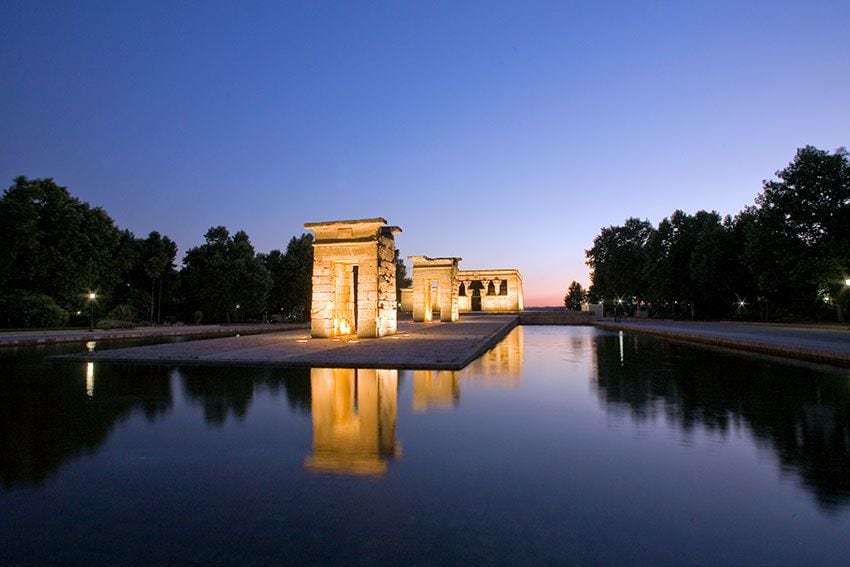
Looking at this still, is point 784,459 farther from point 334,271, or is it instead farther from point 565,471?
point 334,271

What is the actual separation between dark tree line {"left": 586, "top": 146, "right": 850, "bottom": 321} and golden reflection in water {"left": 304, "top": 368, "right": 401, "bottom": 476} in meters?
28.7

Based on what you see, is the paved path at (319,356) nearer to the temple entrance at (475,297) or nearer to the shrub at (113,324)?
the shrub at (113,324)

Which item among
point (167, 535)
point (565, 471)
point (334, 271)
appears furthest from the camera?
point (334, 271)

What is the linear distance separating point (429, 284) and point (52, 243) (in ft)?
86.2

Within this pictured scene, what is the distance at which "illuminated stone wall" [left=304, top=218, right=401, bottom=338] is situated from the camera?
1989 cm

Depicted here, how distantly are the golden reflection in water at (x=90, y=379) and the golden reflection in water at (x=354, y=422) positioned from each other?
13.8ft

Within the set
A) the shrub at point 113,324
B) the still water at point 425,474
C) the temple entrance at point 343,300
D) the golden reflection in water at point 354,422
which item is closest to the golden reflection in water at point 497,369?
the still water at point 425,474

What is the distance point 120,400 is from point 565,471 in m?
7.79

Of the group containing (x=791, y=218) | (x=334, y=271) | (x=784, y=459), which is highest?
(x=791, y=218)

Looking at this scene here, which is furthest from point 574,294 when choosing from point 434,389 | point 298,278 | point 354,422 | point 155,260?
point 354,422

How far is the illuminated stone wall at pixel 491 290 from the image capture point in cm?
5350

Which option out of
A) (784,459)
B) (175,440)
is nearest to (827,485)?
(784,459)

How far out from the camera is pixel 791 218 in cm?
2784

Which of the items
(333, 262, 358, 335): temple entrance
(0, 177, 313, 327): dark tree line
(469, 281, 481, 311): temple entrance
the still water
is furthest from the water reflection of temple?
(469, 281, 481, 311): temple entrance
